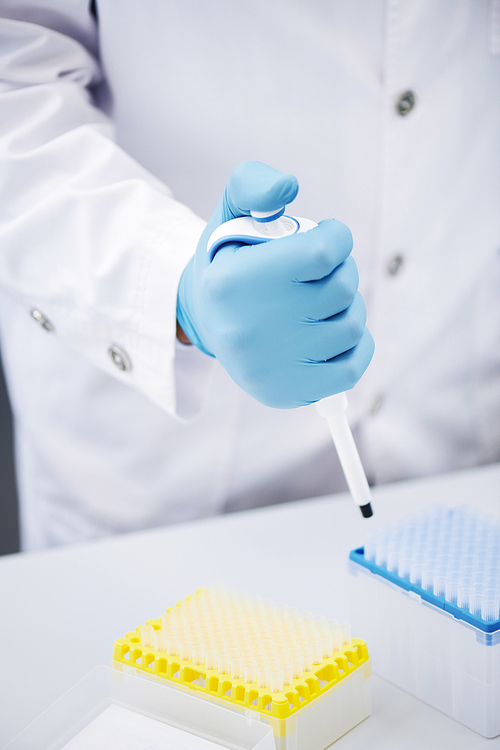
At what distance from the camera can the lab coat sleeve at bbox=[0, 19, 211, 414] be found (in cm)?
73

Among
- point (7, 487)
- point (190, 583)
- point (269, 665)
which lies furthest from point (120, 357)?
point (7, 487)

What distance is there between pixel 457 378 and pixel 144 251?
2.58ft

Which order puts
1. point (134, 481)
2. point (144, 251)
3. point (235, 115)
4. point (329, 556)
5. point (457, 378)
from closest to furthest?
point (144, 251) → point (329, 556) → point (235, 115) → point (134, 481) → point (457, 378)

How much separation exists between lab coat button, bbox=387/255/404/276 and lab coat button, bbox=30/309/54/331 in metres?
0.57

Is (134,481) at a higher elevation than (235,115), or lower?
lower

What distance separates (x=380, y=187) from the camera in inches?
41.7

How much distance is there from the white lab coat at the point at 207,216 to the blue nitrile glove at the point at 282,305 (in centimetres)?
19

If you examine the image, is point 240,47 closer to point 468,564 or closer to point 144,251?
point 144,251

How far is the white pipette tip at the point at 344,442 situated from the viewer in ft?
1.92

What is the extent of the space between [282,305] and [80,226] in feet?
1.21

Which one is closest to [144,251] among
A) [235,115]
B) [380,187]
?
[235,115]

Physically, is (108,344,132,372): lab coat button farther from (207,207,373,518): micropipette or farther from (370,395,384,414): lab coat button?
(370,395,384,414): lab coat button

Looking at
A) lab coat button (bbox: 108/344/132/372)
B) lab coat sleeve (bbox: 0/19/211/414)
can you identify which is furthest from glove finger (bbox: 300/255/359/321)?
lab coat button (bbox: 108/344/132/372)

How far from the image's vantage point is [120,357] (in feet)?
2.70
